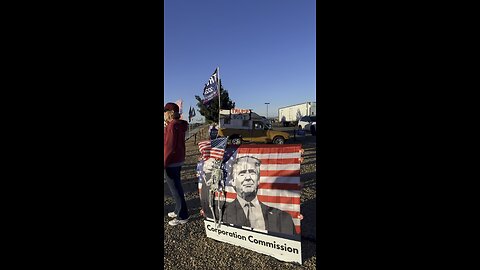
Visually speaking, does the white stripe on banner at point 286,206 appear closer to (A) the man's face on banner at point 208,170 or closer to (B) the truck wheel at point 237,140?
(A) the man's face on banner at point 208,170

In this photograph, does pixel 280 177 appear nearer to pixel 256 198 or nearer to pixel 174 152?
pixel 256 198

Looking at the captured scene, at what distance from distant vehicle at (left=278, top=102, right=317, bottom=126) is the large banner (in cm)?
2449

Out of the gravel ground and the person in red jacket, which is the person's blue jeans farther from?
the gravel ground

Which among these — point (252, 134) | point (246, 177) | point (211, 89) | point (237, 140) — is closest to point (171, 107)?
point (246, 177)

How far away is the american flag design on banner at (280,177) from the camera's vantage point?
2.04m

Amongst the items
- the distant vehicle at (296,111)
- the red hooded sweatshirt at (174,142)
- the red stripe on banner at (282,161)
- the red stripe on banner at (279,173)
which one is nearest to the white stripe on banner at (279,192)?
the red stripe on banner at (279,173)

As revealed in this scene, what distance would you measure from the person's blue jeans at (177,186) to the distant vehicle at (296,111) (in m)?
24.3

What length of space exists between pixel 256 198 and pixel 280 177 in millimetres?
342
